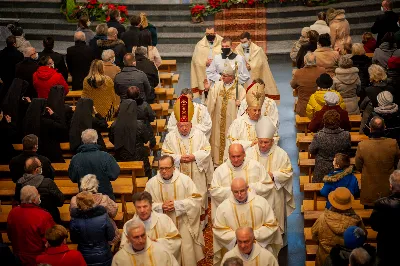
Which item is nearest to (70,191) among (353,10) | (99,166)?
(99,166)

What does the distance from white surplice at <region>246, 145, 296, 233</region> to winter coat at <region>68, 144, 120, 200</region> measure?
184cm

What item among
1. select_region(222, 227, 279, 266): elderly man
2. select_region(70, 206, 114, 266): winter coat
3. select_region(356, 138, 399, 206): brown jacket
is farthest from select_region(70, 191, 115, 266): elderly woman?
select_region(356, 138, 399, 206): brown jacket

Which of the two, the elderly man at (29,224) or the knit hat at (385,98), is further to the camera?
the knit hat at (385,98)

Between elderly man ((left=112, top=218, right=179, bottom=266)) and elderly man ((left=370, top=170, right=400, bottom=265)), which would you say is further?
elderly man ((left=370, top=170, right=400, bottom=265))

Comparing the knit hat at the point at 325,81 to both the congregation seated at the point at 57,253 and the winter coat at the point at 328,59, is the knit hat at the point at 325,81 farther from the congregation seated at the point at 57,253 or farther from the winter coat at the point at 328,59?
the congregation seated at the point at 57,253

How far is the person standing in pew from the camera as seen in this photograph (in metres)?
10.7

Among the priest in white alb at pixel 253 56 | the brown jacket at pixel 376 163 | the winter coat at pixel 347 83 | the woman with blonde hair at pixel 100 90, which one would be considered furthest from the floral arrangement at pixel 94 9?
the brown jacket at pixel 376 163

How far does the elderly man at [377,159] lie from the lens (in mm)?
10781

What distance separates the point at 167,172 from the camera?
1059 centimetres

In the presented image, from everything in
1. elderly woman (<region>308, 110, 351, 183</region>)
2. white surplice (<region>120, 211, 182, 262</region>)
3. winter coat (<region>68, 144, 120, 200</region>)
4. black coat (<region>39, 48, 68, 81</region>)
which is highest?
black coat (<region>39, 48, 68, 81</region>)

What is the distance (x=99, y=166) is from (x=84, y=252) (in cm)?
144

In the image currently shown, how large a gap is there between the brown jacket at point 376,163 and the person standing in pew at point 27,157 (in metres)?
3.79

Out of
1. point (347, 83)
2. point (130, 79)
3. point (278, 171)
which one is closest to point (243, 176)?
point (278, 171)

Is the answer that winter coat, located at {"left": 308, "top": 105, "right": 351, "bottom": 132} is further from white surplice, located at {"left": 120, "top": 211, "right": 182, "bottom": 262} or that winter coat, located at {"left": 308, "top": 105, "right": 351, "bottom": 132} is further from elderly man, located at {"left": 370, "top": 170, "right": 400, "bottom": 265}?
white surplice, located at {"left": 120, "top": 211, "right": 182, "bottom": 262}
